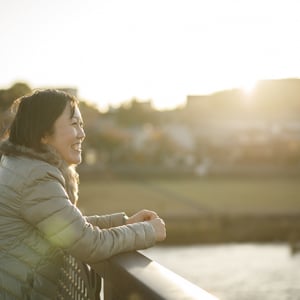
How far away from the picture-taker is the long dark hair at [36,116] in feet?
7.14

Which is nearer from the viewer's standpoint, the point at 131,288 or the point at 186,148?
the point at 131,288

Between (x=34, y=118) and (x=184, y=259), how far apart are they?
41.1 m

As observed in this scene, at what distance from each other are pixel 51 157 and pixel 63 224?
26 centimetres

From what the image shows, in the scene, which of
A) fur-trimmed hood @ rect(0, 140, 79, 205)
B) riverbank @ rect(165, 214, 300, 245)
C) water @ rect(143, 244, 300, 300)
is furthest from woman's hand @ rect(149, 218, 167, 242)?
riverbank @ rect(165, 214, 300, 245)

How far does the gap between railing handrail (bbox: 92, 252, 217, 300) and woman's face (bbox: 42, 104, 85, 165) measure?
0.41 meters

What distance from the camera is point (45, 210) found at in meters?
1.97

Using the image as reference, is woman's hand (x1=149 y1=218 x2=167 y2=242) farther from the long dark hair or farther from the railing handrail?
the long dark hair

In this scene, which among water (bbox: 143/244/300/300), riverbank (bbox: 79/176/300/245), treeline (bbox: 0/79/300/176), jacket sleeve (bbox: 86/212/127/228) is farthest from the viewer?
treeline (bbox: 0/79/300/176)

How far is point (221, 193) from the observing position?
61.8 m

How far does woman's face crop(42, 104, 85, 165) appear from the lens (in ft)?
7.29

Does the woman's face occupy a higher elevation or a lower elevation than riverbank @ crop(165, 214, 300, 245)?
higher

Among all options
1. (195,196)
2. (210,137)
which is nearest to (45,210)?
(195,196)

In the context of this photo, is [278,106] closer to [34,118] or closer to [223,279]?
[223,279]

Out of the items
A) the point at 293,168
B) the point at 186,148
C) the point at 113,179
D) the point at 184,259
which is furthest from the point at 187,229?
the point at 186,148
